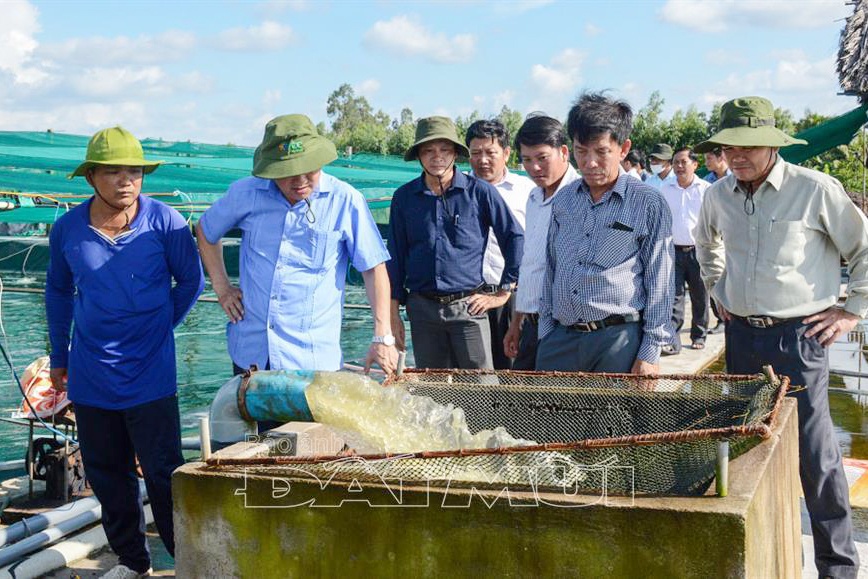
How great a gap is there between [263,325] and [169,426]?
0.58m

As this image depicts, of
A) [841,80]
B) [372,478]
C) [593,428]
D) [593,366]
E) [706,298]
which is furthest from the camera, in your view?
[841,80]

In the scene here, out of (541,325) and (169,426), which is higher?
(541,325)

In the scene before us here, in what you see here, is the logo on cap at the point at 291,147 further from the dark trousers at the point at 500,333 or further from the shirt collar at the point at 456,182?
the dark trousers at the point at 500,333

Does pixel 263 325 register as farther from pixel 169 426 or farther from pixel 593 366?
pixel 593 366

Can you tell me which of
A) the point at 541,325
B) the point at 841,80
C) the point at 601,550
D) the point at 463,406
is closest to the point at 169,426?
the point at 463,406

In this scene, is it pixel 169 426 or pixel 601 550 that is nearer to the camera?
pixel 601 550

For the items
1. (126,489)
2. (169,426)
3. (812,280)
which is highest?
(812,280)

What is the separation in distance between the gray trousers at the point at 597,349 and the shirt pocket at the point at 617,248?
0.26 meters

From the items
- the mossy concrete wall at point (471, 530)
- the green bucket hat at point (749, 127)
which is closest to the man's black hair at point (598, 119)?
the green bucket hat at point (749, 127)

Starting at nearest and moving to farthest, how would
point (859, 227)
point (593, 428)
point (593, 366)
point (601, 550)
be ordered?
point (601, 550)
point (593, 428)
point (859, 227)
point (593, 366)

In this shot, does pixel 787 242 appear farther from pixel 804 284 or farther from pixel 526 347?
pixel 526 347

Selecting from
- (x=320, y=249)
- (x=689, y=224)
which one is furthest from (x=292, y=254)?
(x=689, y=224)

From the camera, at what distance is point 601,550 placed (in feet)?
7.20

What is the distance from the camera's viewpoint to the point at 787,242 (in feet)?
11.9
